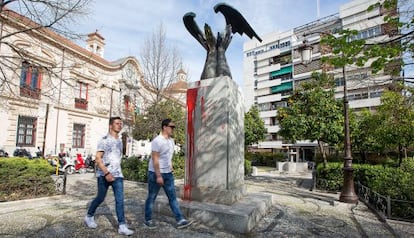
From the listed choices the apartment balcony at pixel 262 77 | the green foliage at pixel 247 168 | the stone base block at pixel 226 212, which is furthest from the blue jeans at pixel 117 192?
the apartment balcony at pixel 262 77

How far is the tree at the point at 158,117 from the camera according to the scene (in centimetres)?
1332

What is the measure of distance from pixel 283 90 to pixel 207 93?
40912mm

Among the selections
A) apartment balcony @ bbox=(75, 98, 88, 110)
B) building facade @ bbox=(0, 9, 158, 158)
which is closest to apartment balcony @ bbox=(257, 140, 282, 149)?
building facade @ bbox=(0, 9, 158, 158)

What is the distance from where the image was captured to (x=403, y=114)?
8.75m

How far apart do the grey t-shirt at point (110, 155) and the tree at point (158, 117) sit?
9482 mm

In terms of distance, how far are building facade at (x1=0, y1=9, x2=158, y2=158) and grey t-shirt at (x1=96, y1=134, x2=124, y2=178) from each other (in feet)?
35.6

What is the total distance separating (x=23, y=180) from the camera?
6.39 m

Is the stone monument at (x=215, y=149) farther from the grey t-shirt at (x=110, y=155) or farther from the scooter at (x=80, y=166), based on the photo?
the scooter at (x=80, y=166)

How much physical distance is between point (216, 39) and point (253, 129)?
17.9m

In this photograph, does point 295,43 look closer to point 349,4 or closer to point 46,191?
point 349,4

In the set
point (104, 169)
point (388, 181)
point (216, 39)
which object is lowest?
point (388, 181)

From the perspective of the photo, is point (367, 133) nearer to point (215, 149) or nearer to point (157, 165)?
point (215, 149)

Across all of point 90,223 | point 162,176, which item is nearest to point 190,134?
point 162,176

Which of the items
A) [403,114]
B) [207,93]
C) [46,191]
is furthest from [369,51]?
[46,191]
